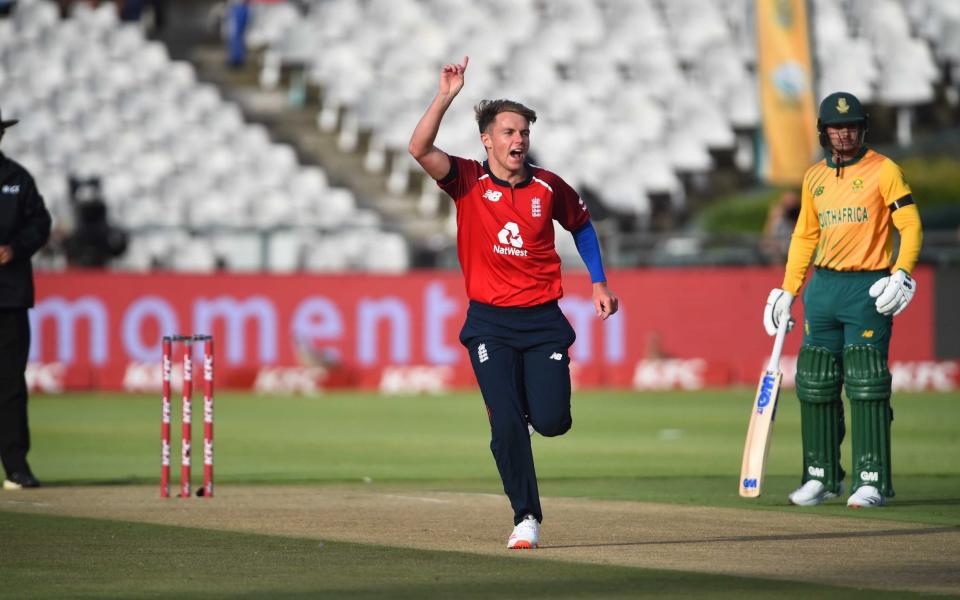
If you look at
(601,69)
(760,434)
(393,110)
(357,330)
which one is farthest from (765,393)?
(601,69)

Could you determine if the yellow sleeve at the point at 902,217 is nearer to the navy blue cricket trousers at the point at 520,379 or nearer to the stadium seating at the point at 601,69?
the navy blue cricket trousers at the point at 520,379

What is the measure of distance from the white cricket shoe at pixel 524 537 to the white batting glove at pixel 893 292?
109 inches

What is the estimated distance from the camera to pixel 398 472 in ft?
42.5

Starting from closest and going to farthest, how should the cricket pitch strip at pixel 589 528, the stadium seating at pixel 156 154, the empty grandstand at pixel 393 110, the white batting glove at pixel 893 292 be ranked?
the cricket pitch strip at pixel 589 528, the white batting glove at pixel 893 292, the stadium seating at pixel 156 154, the empty grandstand at pixel 393 110

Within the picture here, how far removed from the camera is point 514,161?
8.30m

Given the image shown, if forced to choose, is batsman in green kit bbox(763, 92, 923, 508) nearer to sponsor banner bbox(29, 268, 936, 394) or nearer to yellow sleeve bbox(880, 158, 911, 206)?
yellow sleeve bbox(880, 158, 911, 206)

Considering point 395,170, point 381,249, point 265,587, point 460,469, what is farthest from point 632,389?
point 265,587

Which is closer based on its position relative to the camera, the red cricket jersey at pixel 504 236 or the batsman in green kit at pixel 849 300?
the red cricket jersey at pixel 504 236

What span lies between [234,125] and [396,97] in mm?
2830

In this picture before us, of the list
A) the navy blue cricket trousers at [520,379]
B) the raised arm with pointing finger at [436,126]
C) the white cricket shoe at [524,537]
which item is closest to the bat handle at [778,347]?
the navy blue cricket trousers at [520,379]

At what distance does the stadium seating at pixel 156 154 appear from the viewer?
23047 millimetres

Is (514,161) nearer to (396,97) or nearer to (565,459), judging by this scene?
(565,459)

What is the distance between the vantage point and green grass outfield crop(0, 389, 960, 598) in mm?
7055

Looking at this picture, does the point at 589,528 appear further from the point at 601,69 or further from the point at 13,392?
the point at 601,69
